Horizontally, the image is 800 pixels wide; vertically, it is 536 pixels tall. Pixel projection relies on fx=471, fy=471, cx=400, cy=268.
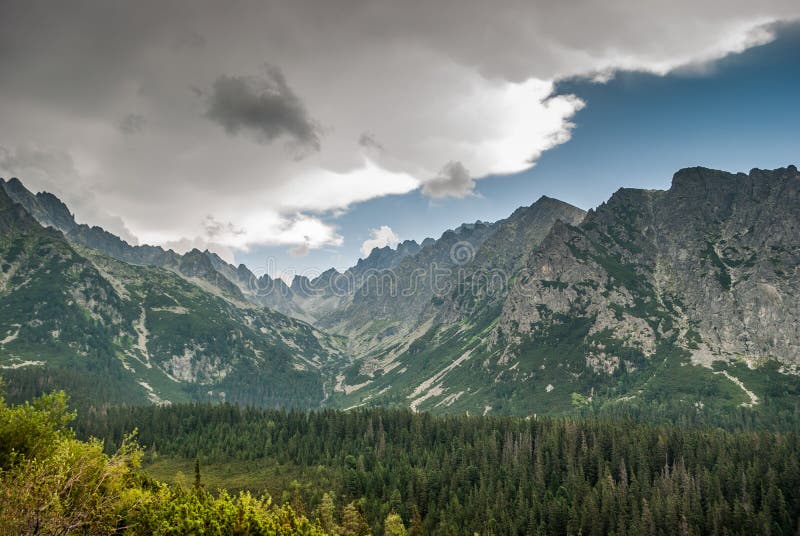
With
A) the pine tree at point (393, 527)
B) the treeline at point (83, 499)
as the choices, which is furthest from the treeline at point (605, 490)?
the treeline at point (83, 499)

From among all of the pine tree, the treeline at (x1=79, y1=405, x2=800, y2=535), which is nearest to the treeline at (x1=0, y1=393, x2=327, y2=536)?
the pine tree

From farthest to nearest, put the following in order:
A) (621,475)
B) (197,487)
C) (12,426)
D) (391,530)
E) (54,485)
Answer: (621,475) → (391,530) → (197,487) → (12,426) → (54,485)

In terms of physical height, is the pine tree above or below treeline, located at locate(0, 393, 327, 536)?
below

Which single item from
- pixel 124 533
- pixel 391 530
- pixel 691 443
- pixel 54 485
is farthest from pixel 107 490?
pixel 691 443

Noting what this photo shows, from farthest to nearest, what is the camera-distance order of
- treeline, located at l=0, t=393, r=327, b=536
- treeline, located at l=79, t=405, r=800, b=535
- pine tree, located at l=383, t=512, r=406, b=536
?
treeline, located at l=79, t=405, r=800, b=535, pine tree, located at l=383, t=512, r=406, b=536, treeline, located at l=0, t=393, r=327, b=536

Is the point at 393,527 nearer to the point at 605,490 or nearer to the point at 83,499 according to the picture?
the point at 605,490

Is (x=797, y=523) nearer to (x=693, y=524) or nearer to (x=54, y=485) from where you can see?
(x=693, y=524)

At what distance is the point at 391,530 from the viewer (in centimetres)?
13438

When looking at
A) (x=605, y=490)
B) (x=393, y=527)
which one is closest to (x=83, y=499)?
(x=393, y=527)

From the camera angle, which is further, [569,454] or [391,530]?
[569,454]

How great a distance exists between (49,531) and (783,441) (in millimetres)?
227958

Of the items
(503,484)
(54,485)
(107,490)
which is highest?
(54,485)

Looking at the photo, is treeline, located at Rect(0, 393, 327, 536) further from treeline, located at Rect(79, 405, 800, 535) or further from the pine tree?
treeline, located at Rect(79, 405, 800, 535)

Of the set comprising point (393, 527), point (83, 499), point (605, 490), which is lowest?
point (393, 527)
